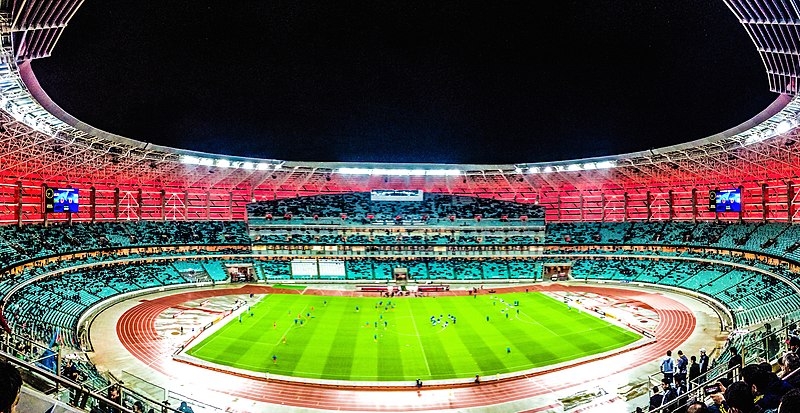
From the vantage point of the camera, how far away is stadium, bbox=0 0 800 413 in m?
23.8

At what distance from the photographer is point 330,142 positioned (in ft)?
178

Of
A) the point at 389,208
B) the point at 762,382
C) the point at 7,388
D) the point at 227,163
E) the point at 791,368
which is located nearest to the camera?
the point at 7,388

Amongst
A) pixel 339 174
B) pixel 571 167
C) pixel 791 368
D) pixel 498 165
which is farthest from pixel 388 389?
pixel 339 174

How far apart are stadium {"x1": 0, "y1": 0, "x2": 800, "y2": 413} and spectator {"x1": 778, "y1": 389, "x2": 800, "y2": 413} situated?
16.7 feet

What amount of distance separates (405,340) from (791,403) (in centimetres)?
3094

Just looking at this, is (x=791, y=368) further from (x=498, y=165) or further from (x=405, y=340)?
(x=498, y=165)

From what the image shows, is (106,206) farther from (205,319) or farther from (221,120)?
(205,319)

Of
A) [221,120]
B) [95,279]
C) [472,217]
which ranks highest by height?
[221,120]

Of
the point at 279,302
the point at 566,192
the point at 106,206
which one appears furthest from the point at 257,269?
the point at 566,192

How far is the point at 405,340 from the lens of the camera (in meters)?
34.1

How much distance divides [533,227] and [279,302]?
39905mm

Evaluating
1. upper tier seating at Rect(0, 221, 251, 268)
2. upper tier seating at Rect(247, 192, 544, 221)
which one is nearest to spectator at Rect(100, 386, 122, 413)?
upper tier seating at Rect(0, 221, 251, 268)

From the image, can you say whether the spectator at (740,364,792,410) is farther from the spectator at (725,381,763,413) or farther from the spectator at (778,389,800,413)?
the spectator at (778,389,800,413)

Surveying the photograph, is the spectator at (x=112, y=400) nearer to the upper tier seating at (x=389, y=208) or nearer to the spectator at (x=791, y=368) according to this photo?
the spectator at (x=791, y=368)
